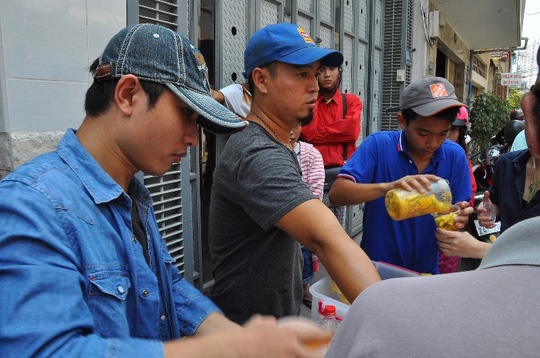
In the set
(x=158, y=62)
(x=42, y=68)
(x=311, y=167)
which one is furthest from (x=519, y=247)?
(x=311, y=167)

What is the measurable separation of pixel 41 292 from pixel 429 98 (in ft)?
7.16

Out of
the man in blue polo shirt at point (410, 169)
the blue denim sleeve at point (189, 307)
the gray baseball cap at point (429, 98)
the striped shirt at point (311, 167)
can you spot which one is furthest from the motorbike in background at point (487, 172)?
the blue denim sleeve at point (189, 307)

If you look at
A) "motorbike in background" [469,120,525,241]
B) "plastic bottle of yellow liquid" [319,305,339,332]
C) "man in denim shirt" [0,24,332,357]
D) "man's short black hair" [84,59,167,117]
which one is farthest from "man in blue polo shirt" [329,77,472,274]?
"motorbike in background" [469,120,525,241]

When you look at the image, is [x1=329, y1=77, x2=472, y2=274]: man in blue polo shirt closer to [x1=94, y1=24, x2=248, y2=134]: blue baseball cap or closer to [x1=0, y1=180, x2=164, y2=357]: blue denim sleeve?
[x1=94, y1=24, x2=248, y2=134]: blue baseball cap

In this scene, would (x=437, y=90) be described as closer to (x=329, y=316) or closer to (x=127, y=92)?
(x=329, y=316)

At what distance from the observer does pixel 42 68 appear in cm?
204

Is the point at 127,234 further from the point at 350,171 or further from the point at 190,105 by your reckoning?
the point at 350,171

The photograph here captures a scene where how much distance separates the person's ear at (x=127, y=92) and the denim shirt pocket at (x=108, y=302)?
0.45 metres

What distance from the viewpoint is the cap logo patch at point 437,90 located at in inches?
93.7

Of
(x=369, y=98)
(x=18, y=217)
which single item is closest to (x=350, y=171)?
(x=18, y=217)

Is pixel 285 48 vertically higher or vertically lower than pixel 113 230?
higher

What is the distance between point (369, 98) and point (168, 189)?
469 centimetres

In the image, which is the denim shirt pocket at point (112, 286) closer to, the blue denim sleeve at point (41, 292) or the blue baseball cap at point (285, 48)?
the blue denim sleeve at point (41, 292)

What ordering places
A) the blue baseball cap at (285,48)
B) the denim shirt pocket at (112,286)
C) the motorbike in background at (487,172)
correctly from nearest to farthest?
the denim shirt pocket at (112,286) → the blue baseball cap at (285,48) → the motorbike in background at (487,172)
